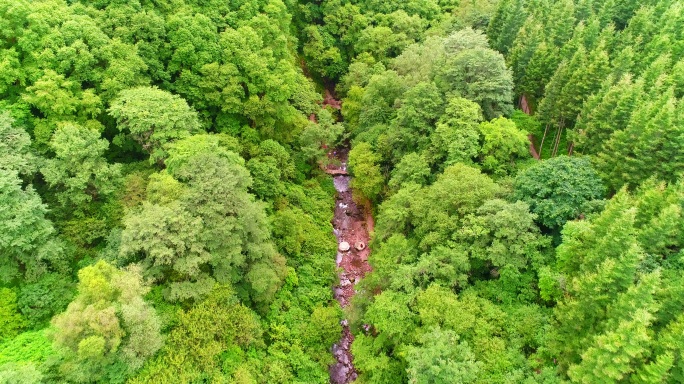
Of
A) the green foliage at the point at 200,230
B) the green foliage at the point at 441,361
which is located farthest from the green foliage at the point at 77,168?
the green foliage at the point at 441,361

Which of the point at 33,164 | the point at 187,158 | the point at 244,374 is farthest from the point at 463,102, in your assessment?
the point at 33,164

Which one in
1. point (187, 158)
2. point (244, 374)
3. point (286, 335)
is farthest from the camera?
point (286, 335)

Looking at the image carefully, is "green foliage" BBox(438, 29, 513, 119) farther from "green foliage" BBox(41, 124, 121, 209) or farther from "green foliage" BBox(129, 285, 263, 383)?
"green foliage" BBox(41, 124, 121, 209)

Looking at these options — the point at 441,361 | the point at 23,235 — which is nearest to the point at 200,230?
the point at 23,235

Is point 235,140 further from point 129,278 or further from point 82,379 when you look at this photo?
point 82,379

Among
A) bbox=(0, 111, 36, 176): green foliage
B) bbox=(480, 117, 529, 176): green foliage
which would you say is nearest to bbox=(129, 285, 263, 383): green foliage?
bbox=(0, 111, 36, 176): green foliage

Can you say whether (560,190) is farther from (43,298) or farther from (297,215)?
(43,298)
